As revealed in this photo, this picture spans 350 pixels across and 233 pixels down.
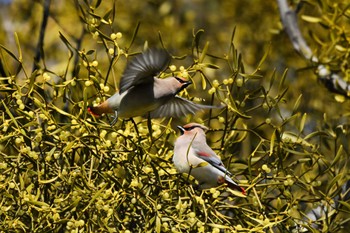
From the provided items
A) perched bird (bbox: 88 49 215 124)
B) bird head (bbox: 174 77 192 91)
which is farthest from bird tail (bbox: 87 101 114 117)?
bird head (bbox: 174 77 192 91)

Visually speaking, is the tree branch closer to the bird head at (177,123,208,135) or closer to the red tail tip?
the bird head at (177,123,208,135)

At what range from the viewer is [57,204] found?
6.97 feet

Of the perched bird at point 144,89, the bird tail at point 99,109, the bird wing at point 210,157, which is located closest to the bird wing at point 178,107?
the perched bird at point 144,89

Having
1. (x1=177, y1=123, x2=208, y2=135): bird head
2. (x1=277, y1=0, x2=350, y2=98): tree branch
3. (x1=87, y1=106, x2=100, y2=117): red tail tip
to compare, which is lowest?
(x1=277, y1=0, x2=350, y2=98): tree branch

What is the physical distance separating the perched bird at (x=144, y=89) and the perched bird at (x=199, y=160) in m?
0.09

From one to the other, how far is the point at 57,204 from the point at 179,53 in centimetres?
302

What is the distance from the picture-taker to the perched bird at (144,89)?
7.24 ft

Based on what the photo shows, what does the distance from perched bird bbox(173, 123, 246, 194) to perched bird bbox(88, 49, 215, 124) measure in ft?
0.29

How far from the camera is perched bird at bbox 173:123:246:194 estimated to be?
2152 millimetres

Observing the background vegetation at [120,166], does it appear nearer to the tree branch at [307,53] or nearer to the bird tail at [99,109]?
the bird tail at [99,109]

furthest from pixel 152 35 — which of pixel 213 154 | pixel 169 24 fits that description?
pixel 213 154

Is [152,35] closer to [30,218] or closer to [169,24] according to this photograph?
[169,24]

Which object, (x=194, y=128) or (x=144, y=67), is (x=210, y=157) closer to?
(x=194, y=128)

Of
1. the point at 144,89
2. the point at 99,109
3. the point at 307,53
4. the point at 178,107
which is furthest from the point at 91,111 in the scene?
the point at 307,53
